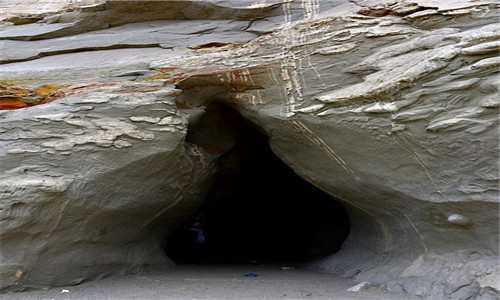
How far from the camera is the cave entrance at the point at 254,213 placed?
18.6ft

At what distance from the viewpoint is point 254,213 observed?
8242 millimetres

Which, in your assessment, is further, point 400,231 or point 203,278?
point 203,278

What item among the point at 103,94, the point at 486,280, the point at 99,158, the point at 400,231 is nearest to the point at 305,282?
the point at 400,231

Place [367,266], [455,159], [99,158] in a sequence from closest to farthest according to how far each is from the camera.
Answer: [455,159] → [99,158] → [367,266]

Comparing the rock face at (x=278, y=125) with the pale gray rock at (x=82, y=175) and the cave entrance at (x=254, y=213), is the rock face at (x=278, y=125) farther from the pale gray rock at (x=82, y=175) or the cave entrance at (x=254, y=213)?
the cave entrance at (x=254, y=213)

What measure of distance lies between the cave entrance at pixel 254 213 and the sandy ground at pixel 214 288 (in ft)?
4.81

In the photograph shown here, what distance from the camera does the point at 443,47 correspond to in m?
3.50

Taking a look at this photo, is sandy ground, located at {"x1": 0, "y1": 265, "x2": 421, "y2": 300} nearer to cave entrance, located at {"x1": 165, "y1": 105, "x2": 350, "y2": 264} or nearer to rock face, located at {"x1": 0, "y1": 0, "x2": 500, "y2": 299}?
rock face, located at {"x1": 0, "y1": 0, "x2": 500, "y2": 299}

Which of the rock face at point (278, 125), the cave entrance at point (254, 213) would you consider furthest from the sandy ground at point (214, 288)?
the cave entrance at point (254, 213)

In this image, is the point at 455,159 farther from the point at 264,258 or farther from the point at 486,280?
the point at 264,258

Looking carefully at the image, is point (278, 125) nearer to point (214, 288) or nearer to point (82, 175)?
point (214, 288)

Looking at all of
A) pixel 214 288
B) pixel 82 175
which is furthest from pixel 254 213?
pixel 82 175

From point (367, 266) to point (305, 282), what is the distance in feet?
2.18

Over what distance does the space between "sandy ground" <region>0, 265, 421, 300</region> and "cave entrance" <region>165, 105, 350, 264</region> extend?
1465mm
